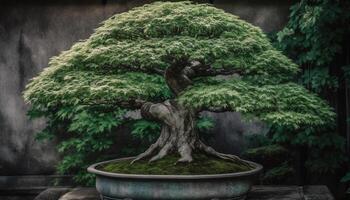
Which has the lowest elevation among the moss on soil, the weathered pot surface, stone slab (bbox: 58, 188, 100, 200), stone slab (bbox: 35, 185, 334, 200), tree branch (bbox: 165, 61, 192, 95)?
stone slab (bbox: 58, 188, 100, 200)

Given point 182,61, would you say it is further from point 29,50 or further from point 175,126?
point 29,50

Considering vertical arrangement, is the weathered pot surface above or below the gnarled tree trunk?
below

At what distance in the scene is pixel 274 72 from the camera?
167 inches

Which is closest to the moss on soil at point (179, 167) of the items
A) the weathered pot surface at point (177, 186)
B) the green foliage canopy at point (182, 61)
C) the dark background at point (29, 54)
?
the weathered pot surface at point (177, 186)

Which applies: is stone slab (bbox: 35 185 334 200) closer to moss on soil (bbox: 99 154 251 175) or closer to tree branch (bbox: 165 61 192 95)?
moss on soil (bbox: 99 154 251 175)

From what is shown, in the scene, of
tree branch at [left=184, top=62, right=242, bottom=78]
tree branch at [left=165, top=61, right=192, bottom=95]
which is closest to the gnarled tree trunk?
tree branch at [left=165, top=61, right=192, bottom=95]

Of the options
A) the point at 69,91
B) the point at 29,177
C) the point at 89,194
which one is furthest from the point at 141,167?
the point at 29,177

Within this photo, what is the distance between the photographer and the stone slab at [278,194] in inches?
179

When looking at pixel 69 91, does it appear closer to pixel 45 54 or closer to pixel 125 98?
pixel 125 98

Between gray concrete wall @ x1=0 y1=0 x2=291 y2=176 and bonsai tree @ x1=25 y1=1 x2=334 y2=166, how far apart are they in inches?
87.5

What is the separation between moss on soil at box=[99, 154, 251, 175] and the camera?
3.95 meters

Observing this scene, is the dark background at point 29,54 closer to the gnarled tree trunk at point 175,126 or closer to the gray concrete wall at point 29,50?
the gray concrete wall at point 29,50

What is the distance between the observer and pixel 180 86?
4285 millimetres

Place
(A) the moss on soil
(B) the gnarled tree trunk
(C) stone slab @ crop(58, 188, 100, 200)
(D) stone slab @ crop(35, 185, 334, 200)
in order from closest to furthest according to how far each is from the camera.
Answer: (A) the moss on soil, (B) the gnarled tree trunk, (D) stone slab @ crop(35, 185, 334, 200), (C) stone slab @ crop(58, 188, 100, 200)
